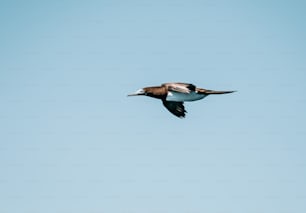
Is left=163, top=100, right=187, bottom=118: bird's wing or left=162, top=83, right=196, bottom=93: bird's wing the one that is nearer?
left=162, top=83, right=196, bottom=93: bird's wing

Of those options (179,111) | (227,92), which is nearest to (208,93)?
(227,92)

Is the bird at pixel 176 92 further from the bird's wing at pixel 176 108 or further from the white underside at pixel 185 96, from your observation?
the bird's wing at pixel 176 108

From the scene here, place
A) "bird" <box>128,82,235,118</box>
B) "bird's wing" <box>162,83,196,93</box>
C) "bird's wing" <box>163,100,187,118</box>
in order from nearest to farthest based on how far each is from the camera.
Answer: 1. "bird's wing" <box>162,83,196,93</box>
2. "bird" <box>128,82,235,118</box>
3. "bird's wing" <box>163,100,187,118</box>

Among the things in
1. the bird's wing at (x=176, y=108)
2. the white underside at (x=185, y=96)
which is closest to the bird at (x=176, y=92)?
the white underside at (x=185, y=96)

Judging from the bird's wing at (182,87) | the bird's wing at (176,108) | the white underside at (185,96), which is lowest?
the bird's wing at (176,108)

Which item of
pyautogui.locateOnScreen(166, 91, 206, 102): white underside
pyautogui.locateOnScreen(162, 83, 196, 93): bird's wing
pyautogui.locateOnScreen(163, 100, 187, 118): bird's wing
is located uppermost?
pyautogui.locateOnScreen(162, 83, 196, 93): bird's wing

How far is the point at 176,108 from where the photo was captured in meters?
46.4

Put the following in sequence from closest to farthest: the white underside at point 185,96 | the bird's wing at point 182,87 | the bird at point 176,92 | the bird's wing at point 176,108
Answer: the bird's wing at point 182,87, the bird at point 176,92, the white underside at point 185,96, the bird's wing at point 176,108

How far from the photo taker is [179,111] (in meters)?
46.6

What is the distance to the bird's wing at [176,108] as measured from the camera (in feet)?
150

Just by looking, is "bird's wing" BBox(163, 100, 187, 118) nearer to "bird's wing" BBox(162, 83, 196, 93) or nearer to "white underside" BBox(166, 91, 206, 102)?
"white underside" BBox(166, 91, 206, 102)

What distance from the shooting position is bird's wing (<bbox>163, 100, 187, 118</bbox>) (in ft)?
150

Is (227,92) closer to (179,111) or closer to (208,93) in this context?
(208,93)

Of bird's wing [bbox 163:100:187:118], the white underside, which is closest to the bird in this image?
the white underside
